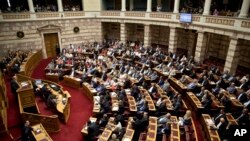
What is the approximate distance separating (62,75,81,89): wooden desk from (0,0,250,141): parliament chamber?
0.28ft

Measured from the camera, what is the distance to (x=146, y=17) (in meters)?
20.5

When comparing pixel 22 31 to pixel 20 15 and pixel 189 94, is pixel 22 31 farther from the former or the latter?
pixel 189 94

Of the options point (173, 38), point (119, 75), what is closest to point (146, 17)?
point (173, 38)

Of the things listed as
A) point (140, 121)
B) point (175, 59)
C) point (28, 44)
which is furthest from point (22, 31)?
point (140, 121)

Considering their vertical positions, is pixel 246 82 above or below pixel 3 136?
above

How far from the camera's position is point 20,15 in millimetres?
19250

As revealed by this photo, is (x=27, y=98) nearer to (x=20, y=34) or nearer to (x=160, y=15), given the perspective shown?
(x=20, y=34)

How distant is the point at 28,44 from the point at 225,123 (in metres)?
18.7

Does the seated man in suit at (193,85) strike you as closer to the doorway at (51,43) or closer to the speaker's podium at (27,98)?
the speaker's podium at (27,98)

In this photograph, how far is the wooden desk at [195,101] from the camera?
1061cm

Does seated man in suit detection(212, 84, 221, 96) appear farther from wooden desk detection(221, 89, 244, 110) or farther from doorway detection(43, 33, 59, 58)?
doorway detection(43, 33, 59, 58)

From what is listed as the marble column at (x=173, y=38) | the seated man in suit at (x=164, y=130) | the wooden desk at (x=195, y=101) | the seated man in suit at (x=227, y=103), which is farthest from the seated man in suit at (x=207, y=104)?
the marble column at (x=173, y=38)

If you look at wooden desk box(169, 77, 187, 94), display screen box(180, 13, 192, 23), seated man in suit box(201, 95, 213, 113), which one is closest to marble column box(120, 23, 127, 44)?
display screen box(180, 13, 192, 23)

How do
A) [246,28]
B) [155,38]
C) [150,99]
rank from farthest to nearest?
[155,38] < [246,28] < [150,99]
